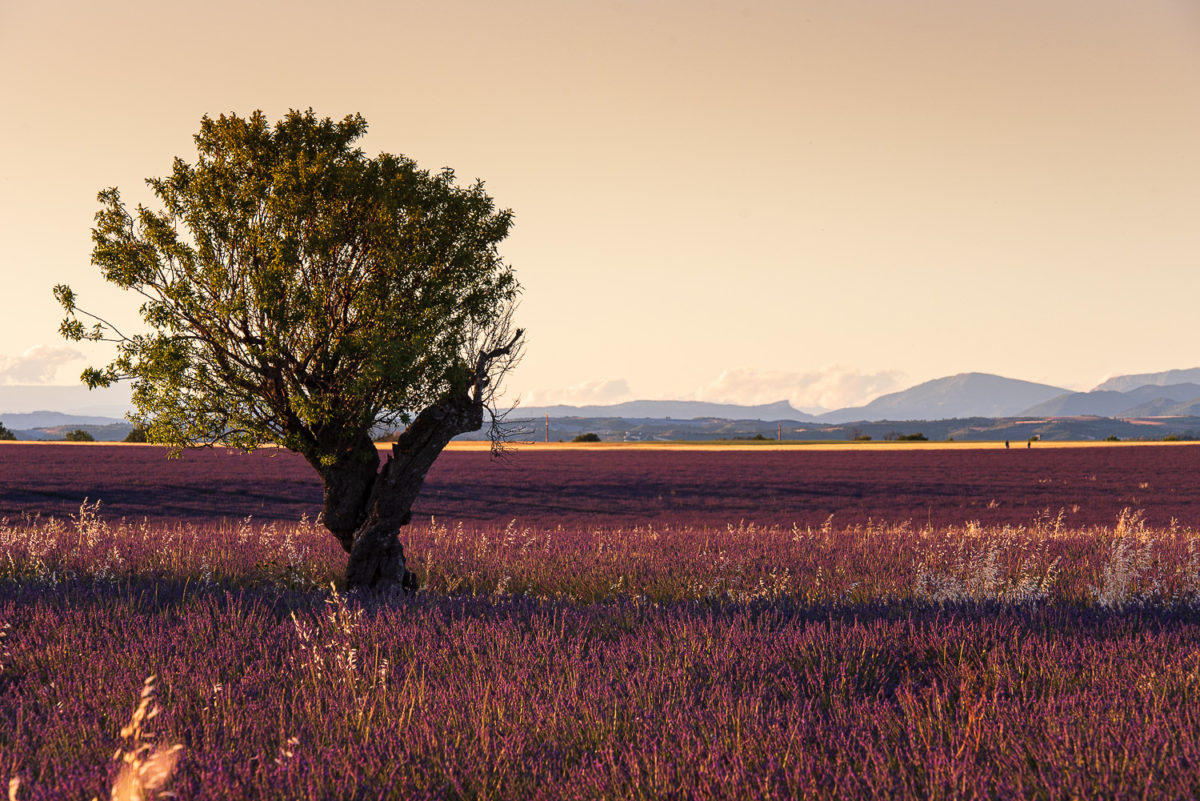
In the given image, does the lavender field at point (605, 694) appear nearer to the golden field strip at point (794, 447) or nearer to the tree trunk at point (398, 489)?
the tree trunk at point (398, 489)

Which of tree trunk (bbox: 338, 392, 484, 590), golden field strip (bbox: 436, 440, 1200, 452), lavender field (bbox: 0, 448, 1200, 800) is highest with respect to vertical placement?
tree trunk (bbox: 338, 392, 484, 590)

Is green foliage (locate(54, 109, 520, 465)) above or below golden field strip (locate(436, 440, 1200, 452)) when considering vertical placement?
above

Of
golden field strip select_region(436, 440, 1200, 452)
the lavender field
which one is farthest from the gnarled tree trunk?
golden field strip select_region(436, 440, 1200, 452)

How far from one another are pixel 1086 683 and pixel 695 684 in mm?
2012

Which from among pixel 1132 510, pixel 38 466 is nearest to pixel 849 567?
pixel 1132 510

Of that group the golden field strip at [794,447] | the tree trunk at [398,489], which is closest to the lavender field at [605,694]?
the tree trunk at [398,489]

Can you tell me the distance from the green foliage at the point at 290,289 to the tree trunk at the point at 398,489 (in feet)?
1.07

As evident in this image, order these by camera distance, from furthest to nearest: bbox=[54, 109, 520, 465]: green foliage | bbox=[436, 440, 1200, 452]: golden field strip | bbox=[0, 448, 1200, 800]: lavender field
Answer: bbox=[436, 440, 1200, 452]: golden field strip < bbox=[54, 109, 520, 465]: green foliage < bbox=[0, 448, 1200, 800]: lavender field

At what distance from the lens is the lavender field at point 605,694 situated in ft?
10.7

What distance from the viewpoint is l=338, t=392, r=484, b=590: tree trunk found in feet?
28.2

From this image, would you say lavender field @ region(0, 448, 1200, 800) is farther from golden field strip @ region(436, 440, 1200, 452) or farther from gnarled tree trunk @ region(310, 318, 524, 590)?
golden field strip @ region(436, 440, 1200, 452)

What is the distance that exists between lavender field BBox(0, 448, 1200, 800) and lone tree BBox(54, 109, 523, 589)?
5.29ft

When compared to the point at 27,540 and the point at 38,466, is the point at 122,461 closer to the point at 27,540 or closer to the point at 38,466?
the point at 38,466

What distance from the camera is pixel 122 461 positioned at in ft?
103
